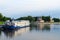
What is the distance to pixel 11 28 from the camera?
34281 millimetres

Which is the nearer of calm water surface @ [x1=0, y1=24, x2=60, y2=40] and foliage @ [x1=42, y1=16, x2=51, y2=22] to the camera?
calm water surface @ [x1=0, y1=24, x2=60, y2=40]

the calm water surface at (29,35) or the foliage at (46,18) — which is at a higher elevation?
the calm water surface at (29,35)

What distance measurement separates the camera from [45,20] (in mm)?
95062

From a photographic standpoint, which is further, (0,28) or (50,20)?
(50,20)

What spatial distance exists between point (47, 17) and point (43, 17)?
1.96 m

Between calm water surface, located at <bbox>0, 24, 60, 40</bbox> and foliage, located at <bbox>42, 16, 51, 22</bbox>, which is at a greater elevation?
calm water surface, located at <bbox>0, 24, 60, 40</bbox>

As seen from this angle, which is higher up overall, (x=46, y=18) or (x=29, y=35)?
(x=29, y=35)

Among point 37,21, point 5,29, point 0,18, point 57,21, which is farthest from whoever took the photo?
point 57,21

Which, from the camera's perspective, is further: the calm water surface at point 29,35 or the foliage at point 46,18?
the foliage at point 46,18

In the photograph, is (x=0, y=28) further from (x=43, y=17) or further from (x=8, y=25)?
(x=43, y=17)

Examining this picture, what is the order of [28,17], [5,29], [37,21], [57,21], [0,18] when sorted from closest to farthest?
[5,29] → [0,18] → [28,17] → [37,21] → [57,21]

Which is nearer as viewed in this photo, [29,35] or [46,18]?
[29,35]

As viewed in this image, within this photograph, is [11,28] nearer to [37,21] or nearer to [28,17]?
[28,17]

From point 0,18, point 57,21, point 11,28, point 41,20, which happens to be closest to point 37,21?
point 41,20
